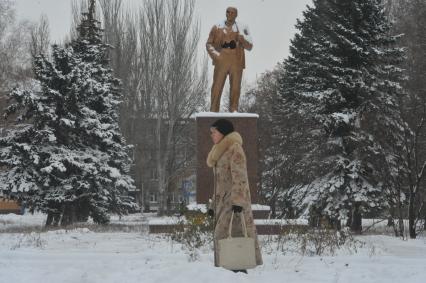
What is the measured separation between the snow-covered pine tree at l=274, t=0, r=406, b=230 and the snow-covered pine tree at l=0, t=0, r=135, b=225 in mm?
6434

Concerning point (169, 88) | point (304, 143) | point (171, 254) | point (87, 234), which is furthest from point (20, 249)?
point (169, 88)

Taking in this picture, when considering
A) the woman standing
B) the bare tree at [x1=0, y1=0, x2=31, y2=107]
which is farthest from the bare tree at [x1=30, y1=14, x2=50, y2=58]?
the woman standing

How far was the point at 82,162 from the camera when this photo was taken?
52.5ft

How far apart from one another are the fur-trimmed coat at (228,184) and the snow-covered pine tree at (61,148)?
9968 mm

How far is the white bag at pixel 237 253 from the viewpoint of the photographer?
204 inches

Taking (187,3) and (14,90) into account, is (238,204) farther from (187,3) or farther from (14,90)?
(187,3)

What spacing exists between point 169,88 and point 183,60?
1.75 m

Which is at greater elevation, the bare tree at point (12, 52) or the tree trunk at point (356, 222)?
the bare tree at point (12, 52)

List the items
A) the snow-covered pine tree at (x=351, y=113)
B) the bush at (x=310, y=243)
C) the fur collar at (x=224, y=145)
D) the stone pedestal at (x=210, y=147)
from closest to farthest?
the fur collar at (x=224, y=145)
the bush at (x=310, y=243)
the stone pedestal at (x=210, y=147)
the snow-covered pine tree at (x=351, y=113)

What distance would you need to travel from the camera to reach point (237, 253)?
5199 mm

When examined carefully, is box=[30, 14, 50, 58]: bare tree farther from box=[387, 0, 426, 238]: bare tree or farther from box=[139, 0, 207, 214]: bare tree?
box=[387, 0, 426, 238]: bare tree

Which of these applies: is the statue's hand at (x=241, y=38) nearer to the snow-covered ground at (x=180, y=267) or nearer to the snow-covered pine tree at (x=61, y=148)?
the snow-covered ground at (x=180, y=267)

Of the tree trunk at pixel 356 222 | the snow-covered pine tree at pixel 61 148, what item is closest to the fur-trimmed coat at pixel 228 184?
the snow-covered pine tree at pixel 61 148

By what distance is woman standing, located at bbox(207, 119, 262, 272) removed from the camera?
562cm
